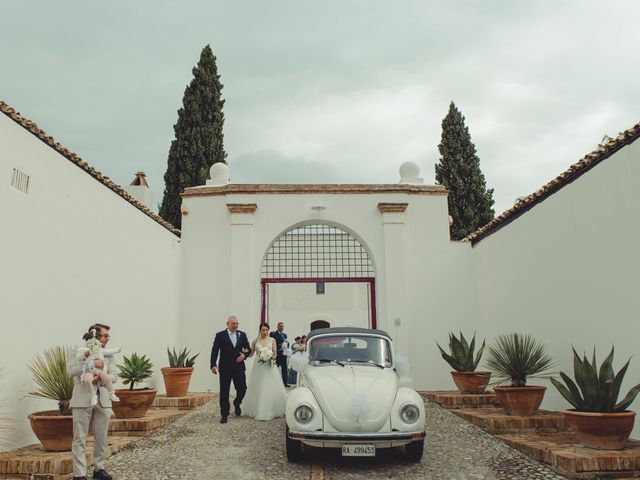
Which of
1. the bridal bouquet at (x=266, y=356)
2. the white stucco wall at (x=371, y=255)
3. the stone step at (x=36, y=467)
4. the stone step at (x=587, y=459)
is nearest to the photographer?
the stone step at (x=587, y=459)

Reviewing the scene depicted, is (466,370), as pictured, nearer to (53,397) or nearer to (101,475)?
(101,475)

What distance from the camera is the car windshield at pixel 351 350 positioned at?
19.6 feet

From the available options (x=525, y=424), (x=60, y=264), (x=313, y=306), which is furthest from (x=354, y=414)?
(x=313, y=306)

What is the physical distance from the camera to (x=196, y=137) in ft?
64.3

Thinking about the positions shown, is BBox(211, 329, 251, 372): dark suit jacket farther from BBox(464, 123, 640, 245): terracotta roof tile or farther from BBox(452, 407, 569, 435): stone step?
BBox(464, 123, 640, 245): terracotta roof tile

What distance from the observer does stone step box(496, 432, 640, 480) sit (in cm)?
441

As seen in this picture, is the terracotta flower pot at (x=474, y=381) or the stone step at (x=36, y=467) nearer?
the stone step at (x=36, y=467)

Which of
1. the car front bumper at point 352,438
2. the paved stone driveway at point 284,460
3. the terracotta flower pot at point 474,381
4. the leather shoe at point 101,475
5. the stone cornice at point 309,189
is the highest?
the stone cornice at point 309,189

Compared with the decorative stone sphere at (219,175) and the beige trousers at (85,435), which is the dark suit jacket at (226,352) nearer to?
the beige trousers at (85,435)

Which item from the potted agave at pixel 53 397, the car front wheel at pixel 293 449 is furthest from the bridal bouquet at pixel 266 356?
the potted agave at pixel 53 397

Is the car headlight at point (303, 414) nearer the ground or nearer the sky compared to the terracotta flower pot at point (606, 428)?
nearer the sky

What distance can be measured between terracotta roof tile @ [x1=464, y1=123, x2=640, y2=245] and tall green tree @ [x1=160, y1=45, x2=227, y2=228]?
1225 cm

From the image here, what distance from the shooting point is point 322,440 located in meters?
4.75

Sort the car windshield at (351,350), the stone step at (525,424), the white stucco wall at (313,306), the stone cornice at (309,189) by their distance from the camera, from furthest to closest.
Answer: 1. the white stucco wall at (313,306)
2. the stone cornice at (309,189)
3. the stone step at (525,424)
4. the car windshield at (351,350)
